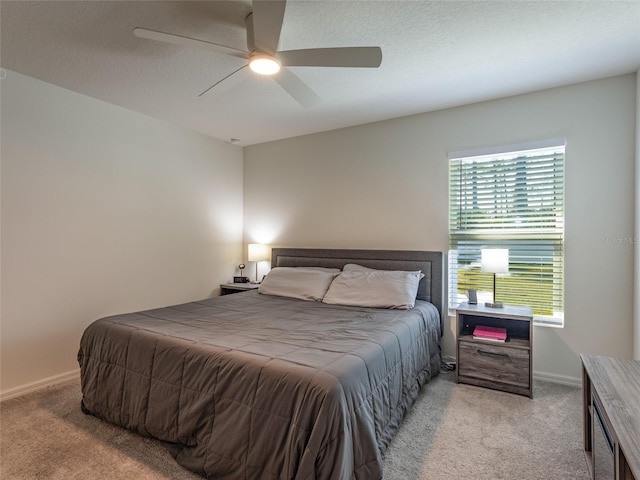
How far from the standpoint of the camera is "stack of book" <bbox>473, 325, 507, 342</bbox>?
282cm

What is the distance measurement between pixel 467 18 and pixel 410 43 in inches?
14.8

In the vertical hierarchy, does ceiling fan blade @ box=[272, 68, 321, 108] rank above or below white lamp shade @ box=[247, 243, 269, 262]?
above

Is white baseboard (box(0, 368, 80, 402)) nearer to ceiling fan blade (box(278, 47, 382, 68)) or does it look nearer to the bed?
the bed


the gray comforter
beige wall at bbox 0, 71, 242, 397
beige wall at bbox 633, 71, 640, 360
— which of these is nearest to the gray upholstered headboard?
the gray comforter

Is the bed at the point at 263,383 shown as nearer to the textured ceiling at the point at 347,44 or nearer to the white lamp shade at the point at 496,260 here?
the white lamp shade at the point at 496,260

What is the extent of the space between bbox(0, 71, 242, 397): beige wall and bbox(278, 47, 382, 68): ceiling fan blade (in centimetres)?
234

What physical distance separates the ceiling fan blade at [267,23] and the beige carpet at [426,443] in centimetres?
240

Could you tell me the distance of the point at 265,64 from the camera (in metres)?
2.09

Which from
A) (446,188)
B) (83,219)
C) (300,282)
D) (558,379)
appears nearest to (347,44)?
(446,188)

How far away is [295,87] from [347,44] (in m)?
0.46

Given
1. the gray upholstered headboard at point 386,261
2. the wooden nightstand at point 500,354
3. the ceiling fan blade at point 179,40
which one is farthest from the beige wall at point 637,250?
the ceiling fan blade at point 179,40

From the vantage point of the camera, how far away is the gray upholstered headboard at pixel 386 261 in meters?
3.36

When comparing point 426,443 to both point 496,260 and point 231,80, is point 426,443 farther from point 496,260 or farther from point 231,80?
point 231,80

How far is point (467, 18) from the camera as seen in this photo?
2031 mm
